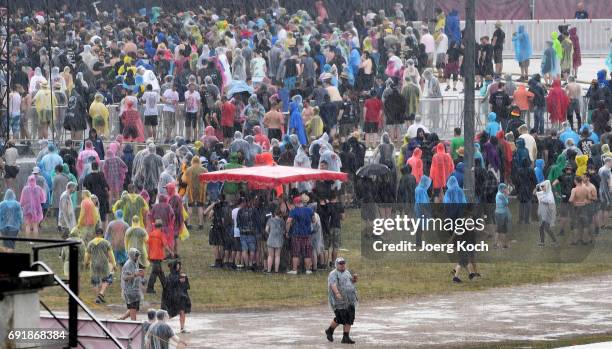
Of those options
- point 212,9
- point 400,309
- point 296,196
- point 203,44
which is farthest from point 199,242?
point 212,9

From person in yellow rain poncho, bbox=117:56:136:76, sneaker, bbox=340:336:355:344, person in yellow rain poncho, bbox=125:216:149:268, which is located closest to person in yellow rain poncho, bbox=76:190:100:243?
person in yellow rain poncho, bbox=125:216:149:268

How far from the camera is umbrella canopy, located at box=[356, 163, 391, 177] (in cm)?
3195

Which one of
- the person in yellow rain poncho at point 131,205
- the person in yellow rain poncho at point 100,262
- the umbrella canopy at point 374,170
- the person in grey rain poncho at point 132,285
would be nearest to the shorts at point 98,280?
the person in yellow rain poncho at point 100,262

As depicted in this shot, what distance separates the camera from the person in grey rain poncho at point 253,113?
36.0 metres

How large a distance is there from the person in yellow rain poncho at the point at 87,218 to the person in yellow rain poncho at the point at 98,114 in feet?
25.8

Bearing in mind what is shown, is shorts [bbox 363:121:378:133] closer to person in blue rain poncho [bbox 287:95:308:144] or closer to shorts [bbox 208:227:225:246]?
person in blue rain poncho [bbox 287:95:308:144]

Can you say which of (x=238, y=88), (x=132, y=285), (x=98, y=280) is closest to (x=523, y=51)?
(x=238, y=88)

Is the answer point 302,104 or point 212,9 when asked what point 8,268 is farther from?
point 212,9

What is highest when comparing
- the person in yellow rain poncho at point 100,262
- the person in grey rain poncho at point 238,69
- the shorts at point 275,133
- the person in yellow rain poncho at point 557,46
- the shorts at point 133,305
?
the person in yellow rain poncho at point 557,46

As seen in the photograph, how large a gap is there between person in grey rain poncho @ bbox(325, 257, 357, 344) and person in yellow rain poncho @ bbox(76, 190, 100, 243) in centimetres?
579

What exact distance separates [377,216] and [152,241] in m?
6.58

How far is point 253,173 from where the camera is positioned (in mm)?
29266

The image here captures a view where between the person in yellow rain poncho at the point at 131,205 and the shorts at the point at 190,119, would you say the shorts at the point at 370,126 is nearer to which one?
the shorts at the point at 190,119

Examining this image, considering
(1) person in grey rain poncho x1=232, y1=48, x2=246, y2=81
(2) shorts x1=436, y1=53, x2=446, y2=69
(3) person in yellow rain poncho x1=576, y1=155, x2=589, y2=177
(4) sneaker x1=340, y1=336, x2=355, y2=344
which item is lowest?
(4) sneaker x1=340, y1=336, x2=355, y2=344
